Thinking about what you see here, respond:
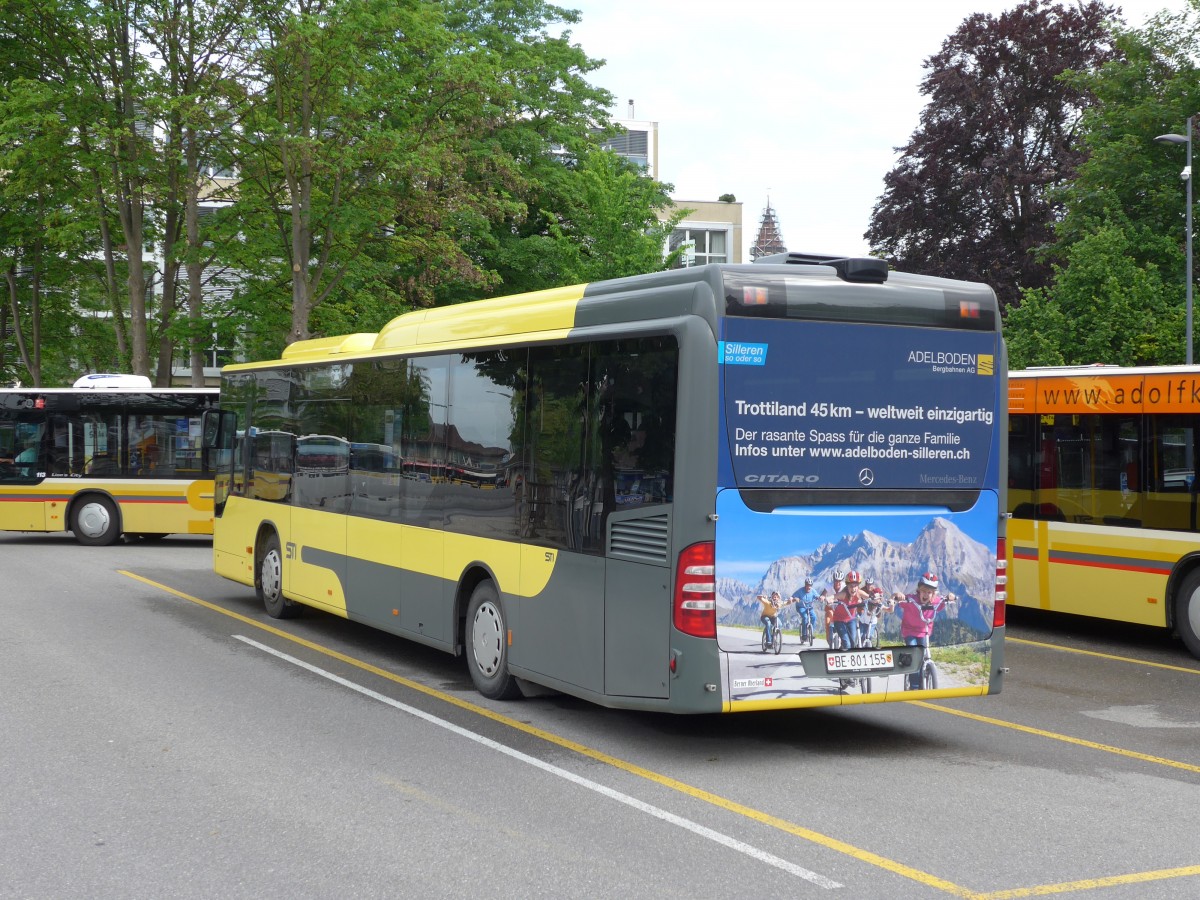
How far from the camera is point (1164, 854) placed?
609 centimetres

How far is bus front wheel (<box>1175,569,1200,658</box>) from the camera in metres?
12.3

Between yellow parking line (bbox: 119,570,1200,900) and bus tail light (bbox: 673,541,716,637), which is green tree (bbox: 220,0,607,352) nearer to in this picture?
yellow parking line (bbox: 119,570,1200,900)

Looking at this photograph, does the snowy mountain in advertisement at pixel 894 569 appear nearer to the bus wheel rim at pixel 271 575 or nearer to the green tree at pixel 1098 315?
the bus wheel rim at pixel 271 575

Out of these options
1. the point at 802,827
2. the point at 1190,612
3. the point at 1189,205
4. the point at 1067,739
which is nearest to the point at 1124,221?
the point at 1189,205

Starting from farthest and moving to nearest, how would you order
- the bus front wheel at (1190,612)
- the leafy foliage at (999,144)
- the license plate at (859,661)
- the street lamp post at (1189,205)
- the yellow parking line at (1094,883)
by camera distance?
1. the leafy foliage at (999,144)
2. the street lamp post at (1189,205)
3. the bus front wheel at (1190,612)
4. the license plate at (859,661)
5. the yellow parking line at (1094,883)

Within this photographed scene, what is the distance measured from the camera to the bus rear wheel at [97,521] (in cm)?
2500

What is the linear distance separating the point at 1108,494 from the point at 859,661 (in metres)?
6.24

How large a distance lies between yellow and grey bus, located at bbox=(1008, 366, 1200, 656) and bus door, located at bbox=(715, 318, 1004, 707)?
4807 millimetres

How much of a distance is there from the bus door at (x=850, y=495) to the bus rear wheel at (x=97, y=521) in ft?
65.5

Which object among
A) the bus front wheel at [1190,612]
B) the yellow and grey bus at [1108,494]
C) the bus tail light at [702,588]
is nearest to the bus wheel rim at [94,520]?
the yellow and grey bus at [1108,494]

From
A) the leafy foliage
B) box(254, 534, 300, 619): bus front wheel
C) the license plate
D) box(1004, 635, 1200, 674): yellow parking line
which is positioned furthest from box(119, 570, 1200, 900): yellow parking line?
the leafy foliage

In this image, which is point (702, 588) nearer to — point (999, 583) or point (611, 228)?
point (999, 583)

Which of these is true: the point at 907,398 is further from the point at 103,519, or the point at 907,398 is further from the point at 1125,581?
the point at 103,519

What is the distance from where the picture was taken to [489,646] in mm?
9828
